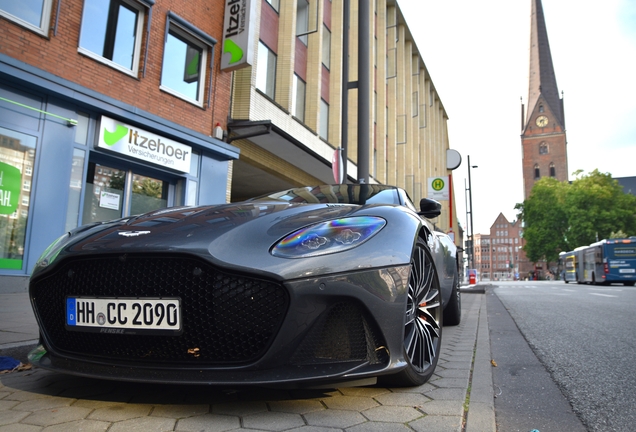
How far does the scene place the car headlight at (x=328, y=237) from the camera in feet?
6.13

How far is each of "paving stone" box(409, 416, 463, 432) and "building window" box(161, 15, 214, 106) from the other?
9.69 m

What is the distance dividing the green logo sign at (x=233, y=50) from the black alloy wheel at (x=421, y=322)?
9577 millimetres

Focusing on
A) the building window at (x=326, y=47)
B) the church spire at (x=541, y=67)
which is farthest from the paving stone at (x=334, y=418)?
the church spire at (x=541, y=67)

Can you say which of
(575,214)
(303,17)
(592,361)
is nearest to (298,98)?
(303,17)

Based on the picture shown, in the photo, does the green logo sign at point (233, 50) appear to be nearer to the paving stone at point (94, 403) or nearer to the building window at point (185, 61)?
the building window at point (185, 61)

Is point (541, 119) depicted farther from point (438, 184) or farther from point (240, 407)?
point (240, 407)

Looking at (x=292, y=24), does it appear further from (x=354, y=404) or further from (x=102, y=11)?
(x=354, y=404)

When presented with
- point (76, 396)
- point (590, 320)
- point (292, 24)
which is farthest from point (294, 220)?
point (292, 24)

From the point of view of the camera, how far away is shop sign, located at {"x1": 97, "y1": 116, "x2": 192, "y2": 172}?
8.71m

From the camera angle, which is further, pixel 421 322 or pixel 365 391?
pixel 421 322

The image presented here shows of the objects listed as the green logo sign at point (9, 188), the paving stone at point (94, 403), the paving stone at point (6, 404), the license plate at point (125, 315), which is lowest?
the paving stone at point (6, 404)

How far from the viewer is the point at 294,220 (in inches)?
84.4

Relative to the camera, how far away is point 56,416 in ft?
6.03

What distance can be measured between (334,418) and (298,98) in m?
15.1
